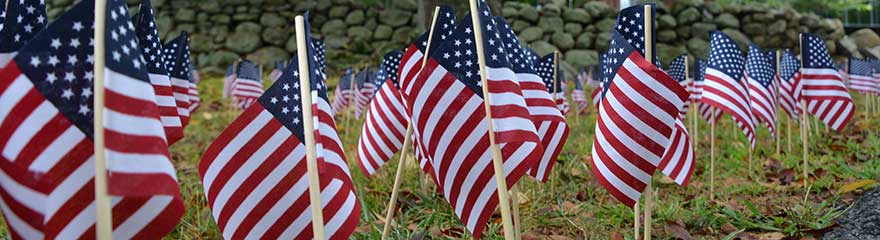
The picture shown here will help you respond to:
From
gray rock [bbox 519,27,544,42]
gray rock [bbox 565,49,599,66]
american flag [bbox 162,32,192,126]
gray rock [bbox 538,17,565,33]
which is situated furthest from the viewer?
gray rock [bbox 538,17,565,33]

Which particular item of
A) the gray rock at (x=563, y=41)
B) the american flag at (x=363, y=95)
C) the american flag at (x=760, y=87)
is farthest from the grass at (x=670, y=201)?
the gray rock at (x=563, y=41)

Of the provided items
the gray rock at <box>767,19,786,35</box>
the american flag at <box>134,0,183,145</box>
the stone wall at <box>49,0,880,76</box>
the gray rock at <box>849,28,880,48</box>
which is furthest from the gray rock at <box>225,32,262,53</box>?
the american flag at <box>134,0,183,145</box>

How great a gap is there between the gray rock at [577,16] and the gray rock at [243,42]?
7.09 m

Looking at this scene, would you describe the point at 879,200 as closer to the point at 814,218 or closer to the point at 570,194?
the point at 814,218

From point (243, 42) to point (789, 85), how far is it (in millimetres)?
13079

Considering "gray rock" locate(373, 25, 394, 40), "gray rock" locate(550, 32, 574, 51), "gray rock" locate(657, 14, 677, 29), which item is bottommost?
"gray rock" locate(550, 32, 574, 51)

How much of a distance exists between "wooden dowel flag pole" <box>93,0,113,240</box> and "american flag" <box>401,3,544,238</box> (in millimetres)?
1222

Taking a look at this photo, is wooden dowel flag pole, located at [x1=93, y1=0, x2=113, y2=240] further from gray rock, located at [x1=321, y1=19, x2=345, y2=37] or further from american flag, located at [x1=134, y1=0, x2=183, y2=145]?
gray rock, located at [x1=321, y1=19, x2=345, y2=37]

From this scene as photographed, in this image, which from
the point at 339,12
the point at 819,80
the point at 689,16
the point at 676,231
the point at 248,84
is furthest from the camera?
the point at 339,12

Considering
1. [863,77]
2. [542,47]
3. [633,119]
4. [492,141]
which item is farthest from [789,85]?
[542,47]

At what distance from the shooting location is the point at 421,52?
11.5 feet

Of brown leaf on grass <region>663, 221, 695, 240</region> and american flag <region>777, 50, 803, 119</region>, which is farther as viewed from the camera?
american flag <region>777, 50, 803, 119</region>

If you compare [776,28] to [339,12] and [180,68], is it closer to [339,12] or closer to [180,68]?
[339,12]

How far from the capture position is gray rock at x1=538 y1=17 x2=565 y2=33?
16.9 meters
